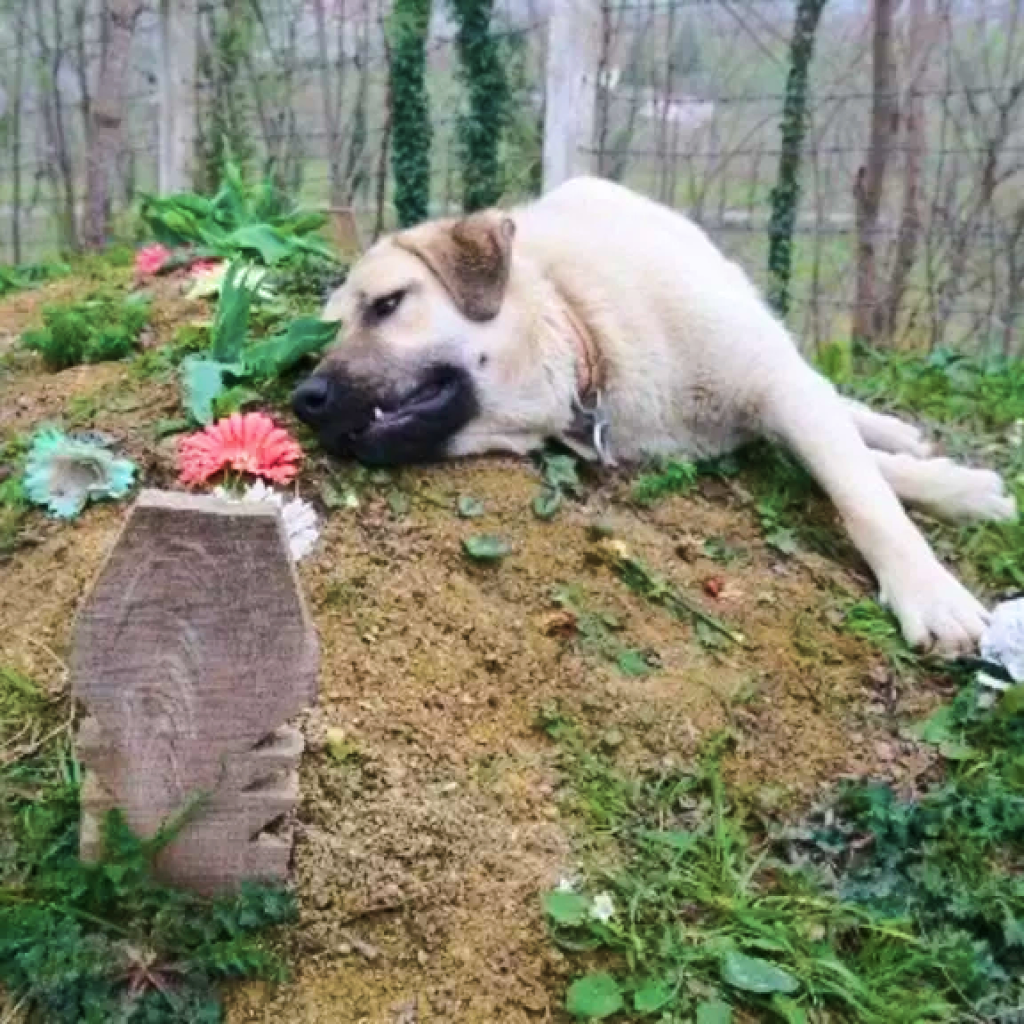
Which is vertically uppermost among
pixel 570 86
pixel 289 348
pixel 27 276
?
pixel 570 86

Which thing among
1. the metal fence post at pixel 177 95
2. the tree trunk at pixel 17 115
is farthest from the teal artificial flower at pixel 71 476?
the tree trunk at pixel 17 115

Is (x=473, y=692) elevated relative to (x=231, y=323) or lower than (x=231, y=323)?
lower

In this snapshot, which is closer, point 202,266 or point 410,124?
point 202,266

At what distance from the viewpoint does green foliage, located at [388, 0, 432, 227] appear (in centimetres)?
625

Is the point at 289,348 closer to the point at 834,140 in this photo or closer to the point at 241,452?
the point at 241,452

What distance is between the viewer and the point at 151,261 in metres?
4.28

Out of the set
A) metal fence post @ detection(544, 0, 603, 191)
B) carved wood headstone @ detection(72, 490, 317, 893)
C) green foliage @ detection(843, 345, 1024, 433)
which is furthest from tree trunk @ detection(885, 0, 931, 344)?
carved wood headstone @ detection(72, 490, 317, 893)

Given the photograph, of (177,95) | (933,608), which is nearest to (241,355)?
(933,608)

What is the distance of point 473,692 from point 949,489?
1.47 meters

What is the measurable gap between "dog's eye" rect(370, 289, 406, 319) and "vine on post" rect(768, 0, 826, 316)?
116 inches

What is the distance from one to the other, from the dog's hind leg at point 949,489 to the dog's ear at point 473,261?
964 millimetres

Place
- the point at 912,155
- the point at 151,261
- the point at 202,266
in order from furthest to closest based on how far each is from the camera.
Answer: the point at 912,155, the point at 151,261, the point at 202,266

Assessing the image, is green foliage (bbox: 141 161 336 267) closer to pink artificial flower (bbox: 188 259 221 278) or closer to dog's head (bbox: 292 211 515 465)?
pink artificial flower (bbox: 188 259 221 278)

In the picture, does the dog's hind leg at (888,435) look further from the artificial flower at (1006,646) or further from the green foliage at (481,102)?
the green foliage at (481,102)
